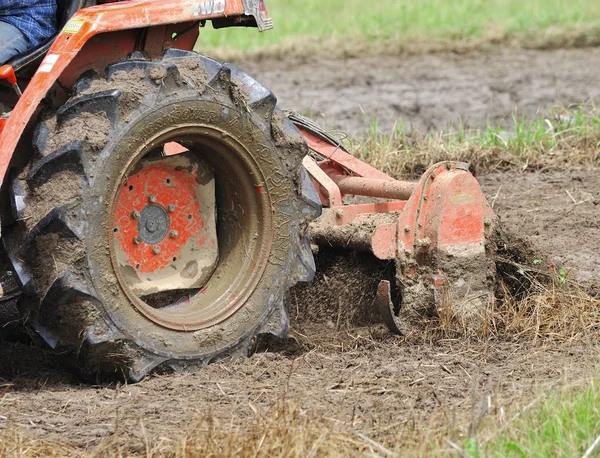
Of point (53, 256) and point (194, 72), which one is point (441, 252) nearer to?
point (194, 72)

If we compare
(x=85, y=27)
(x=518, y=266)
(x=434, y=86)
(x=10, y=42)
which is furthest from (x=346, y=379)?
(x=434, y=86)

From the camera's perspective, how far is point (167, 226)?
4.04 metres

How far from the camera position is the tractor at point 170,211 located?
3525mm

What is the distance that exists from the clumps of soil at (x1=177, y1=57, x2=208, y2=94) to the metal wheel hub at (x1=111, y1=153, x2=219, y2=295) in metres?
0.33

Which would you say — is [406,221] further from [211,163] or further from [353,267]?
[211,163]

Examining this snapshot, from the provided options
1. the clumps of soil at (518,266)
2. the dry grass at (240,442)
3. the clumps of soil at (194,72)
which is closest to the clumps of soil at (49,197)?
the clumps of soil at (194,72)

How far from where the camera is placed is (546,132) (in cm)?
697

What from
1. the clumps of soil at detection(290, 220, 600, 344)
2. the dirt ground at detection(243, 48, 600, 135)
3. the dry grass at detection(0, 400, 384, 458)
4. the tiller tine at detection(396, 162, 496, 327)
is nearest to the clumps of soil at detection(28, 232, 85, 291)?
the dry grass at detection(0, 400, 384, 458)

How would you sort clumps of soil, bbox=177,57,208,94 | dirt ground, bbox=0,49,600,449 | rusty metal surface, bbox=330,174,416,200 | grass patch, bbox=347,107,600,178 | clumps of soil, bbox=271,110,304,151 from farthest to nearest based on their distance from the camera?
grass patch, bbox=347,107,600,178, rusty metal surface, bbox=330,174,416,200, clumps of soil, bbox=271,110,304,151, clumps of soil, bbox=177,57,208,94, dirt ground, bbox=0,49,600,449

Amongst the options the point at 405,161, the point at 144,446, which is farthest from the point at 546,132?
the point at 144,446

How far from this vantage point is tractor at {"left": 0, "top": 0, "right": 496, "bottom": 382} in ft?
11.6

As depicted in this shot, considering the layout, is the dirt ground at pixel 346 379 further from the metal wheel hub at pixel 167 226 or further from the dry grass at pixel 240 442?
→ the metal wheel hub at pixel 167 226

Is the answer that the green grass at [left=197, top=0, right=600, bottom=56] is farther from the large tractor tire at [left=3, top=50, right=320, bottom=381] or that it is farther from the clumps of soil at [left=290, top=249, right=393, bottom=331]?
the large tractor tire at [left=3, top=50, right=320, bottom=381]

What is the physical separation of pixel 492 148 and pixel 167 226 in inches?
128
